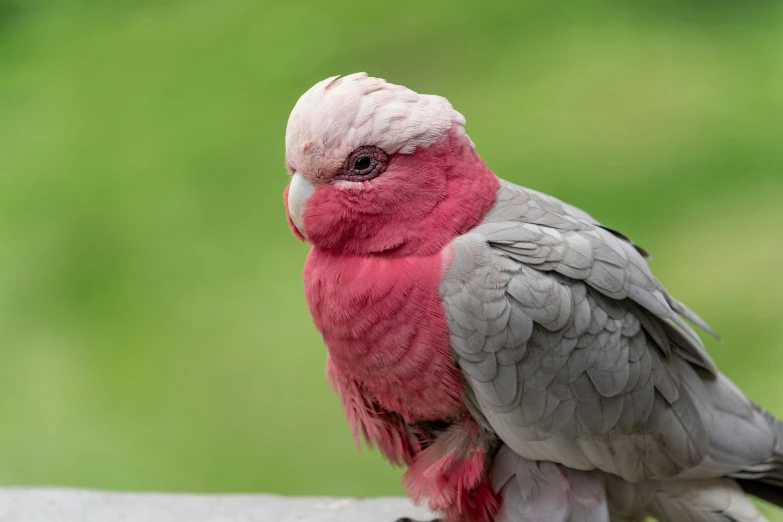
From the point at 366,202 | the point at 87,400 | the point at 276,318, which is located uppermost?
the point at 366,202

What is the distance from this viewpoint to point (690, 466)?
103 inches

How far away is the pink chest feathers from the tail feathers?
3.11 ft

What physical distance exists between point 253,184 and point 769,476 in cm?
344

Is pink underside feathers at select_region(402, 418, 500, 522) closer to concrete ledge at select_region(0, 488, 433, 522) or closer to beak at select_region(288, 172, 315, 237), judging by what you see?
concrete ledge at select_region(0, 488, 433, 522)

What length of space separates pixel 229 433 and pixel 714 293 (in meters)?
2.54

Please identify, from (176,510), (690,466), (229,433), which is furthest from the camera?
(229,433)

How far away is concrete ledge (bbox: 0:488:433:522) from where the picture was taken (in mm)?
3127

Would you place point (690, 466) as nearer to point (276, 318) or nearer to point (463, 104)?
point (276, 318)

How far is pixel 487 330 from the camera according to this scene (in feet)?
7.60

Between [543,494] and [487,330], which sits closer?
[487,330]

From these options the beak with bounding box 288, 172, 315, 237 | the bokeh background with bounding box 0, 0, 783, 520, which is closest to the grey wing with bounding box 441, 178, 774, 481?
the beak with bounding box 288, 172, 315, 237

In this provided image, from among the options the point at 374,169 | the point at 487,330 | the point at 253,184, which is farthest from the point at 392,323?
the point at 253,184

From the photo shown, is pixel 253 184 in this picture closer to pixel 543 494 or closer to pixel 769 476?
pixel 543 494

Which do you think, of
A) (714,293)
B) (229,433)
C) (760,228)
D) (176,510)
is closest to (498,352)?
(176,510)
